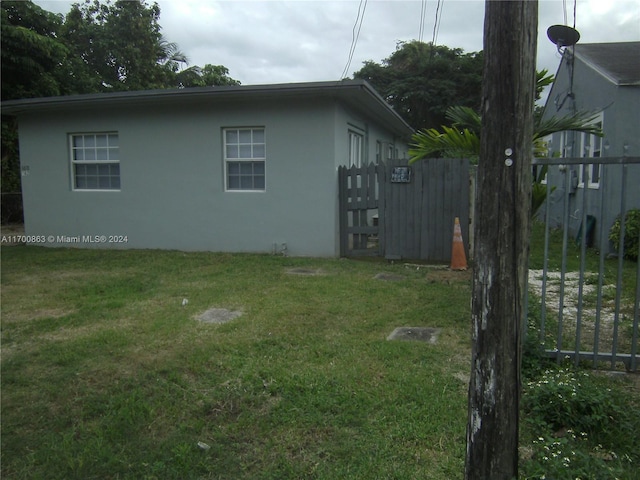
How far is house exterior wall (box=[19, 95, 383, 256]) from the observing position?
9719mm

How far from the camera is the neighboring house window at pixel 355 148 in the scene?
11.0 metres

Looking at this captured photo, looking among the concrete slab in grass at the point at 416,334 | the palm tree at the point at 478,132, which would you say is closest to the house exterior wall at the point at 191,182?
the palm tree at the point at 478,132

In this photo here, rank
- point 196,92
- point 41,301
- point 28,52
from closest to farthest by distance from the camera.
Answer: point 41,301
point 196,92
point 28,52

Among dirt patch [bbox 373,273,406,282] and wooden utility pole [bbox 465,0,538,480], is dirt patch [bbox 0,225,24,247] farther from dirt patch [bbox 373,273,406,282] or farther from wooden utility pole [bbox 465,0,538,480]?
wooden utility pole [bbox 465,0,538,480]

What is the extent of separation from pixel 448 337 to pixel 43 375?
11.7 ft

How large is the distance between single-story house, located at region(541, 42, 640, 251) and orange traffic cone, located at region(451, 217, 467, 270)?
4.79 ft

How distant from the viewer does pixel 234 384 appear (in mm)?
3855

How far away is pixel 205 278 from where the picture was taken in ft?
25.7

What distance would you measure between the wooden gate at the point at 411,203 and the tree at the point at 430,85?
19.8 m

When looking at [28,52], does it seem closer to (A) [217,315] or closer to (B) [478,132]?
(A) [217,315]

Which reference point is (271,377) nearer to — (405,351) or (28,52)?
(405,351)

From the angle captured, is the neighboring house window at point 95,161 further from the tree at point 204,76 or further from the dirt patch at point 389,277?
the tree at point 204,76

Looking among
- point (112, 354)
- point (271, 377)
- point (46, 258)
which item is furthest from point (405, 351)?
point (46, 258)

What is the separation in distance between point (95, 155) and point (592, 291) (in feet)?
33.2
